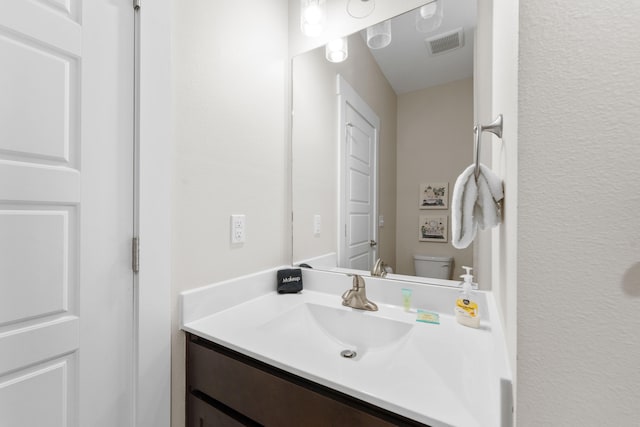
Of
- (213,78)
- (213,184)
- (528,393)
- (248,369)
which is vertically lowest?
(248,369)

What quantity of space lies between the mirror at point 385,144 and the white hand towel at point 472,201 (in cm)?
47

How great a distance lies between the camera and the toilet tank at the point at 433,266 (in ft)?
3.23

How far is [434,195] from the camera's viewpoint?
39.8 inches

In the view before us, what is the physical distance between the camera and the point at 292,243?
4.36ft

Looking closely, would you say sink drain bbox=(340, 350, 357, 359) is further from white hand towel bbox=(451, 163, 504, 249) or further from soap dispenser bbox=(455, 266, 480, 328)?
white hand towel bbox=(451, 163, 504, 249)

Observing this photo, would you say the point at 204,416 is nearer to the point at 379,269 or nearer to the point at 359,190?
the point at 379,269

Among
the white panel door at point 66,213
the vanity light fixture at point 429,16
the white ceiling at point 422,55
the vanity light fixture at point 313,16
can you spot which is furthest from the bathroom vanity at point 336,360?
the vanity light fixture at point 313,16

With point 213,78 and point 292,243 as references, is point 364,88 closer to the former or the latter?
point 213,78

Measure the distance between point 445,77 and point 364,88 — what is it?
337 mm

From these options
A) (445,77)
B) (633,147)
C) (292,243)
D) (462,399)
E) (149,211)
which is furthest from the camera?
(292,243)

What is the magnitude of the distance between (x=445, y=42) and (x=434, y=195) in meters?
0.56

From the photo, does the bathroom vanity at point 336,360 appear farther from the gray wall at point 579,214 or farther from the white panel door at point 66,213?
the white panel door at point 66,213

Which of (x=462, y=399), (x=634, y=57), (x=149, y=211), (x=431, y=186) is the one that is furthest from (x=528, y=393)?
(x=149, y=211)

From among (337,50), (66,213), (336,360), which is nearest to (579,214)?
(336,360)
